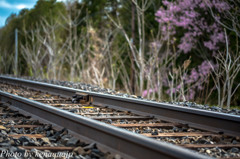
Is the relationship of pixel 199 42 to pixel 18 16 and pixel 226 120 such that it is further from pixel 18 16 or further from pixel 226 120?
pixel 18 16

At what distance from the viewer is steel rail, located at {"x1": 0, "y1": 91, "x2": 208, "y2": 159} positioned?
2.13m

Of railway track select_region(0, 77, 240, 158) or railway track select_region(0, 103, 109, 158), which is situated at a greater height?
railway track select_region(0, 77, 240, 158)

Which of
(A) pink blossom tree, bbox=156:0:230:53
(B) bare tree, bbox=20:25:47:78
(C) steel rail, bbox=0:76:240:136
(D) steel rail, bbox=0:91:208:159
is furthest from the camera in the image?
(B) bare tree, bbox=20:25:47:78

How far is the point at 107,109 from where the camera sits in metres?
5.03

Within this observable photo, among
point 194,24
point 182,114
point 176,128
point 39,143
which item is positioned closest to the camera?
point 39,143

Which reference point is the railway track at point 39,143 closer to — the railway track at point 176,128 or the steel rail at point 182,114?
the railway track at point 176,128

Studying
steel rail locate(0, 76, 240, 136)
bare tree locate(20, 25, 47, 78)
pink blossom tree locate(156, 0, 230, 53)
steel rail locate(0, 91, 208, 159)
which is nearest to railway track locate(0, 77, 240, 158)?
steel rail locate(0, 76, 240, 136)

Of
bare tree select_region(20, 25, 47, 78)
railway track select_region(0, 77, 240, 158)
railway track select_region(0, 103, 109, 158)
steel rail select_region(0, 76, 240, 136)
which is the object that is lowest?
railway track select_region(0, 103, 109, 158)

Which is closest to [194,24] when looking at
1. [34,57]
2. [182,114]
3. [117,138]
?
[34,57]

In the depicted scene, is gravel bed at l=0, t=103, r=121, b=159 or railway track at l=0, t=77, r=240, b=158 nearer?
gravel bed at l=0, t=103, r=121, b=159

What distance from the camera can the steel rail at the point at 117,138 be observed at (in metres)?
2.13

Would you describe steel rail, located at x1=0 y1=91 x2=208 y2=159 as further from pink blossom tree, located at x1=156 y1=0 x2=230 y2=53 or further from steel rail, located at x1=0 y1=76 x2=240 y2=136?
pink blossom tree, located at x1=156 y1=0 x2=230 y2=53

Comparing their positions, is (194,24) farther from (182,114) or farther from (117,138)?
(117,138)

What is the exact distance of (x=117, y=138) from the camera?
2598 millimetres
